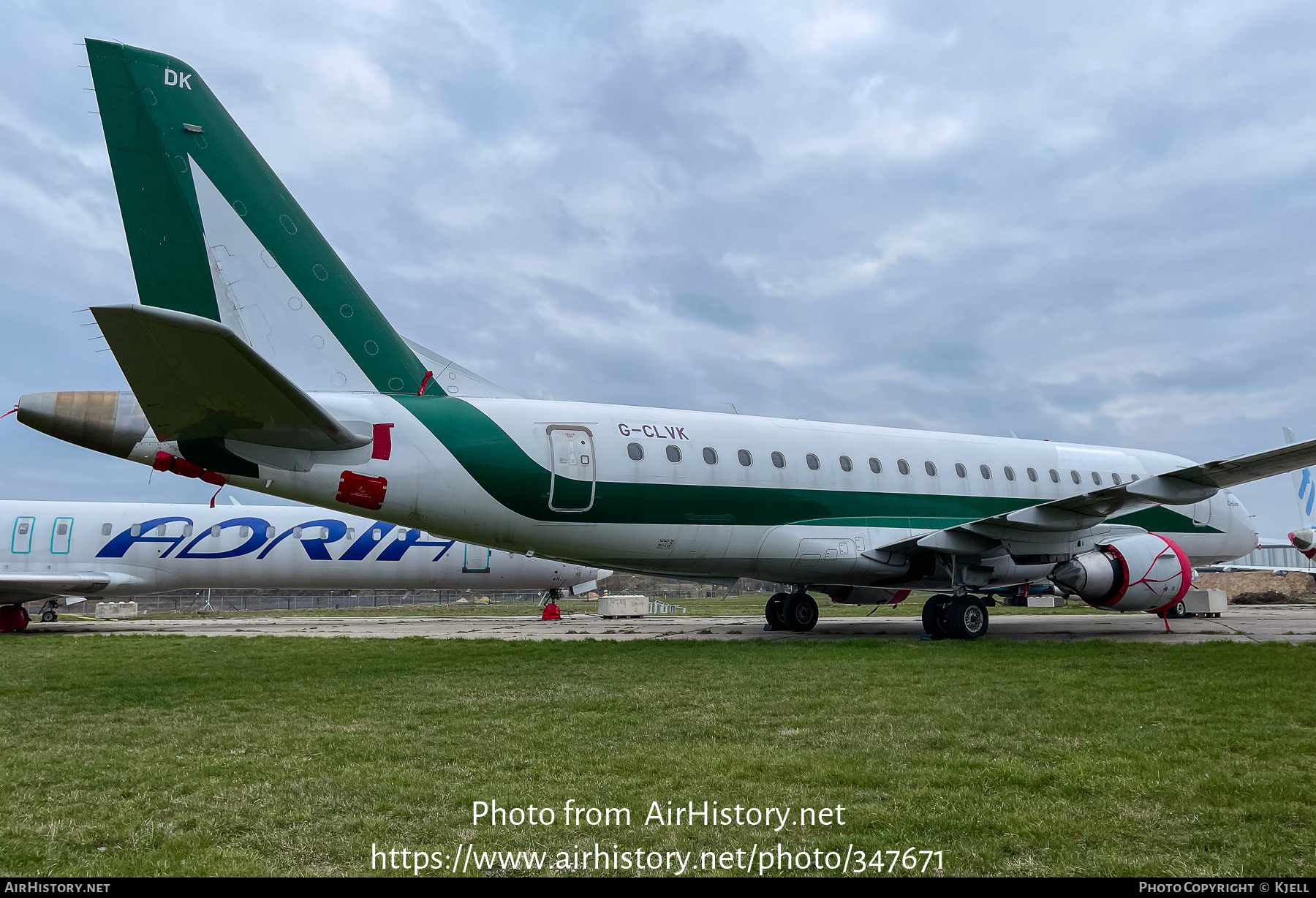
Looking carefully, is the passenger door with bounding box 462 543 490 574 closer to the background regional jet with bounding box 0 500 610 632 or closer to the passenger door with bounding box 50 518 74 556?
the background regional jet with bounding box 0 500 610 632

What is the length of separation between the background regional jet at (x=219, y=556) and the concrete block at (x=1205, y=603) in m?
17.1

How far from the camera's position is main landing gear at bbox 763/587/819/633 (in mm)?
18031

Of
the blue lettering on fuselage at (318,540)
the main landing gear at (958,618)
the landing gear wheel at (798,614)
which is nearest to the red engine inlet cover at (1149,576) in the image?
the main landing gear at (958,618)

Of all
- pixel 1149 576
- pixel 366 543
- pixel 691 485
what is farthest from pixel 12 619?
pixel 1149 576

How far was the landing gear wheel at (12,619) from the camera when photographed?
22266 millimetres

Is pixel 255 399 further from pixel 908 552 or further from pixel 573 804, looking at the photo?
pixel 908 552

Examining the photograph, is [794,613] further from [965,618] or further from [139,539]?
[139,539]

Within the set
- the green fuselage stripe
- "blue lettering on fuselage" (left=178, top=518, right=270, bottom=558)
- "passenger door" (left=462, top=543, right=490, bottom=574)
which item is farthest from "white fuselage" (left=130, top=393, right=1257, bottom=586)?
"blue lettering on fuselage" (left=178, top=518, right=270, bottom=558)

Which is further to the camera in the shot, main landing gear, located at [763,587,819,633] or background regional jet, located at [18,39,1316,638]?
main landing gear, located at [763,587,819,633]

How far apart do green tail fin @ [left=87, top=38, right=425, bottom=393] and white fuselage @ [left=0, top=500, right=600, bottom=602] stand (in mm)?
13002

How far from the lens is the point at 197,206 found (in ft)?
33.3
